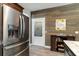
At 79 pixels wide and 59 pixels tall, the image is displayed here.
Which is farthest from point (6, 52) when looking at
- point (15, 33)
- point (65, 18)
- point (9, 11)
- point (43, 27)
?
point (43, 27)

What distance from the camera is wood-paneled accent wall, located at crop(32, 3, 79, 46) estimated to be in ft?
20.5

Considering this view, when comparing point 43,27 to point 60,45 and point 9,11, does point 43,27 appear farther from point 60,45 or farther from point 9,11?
point 9,11

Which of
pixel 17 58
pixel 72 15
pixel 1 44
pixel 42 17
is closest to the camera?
pixel 17 58

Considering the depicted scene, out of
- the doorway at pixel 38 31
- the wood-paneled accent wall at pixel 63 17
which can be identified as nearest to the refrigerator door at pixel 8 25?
the wood-paneled accent wall at pixel 63 17

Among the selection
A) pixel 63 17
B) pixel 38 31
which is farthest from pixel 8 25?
pixel 38 31

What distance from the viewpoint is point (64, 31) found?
265 inches

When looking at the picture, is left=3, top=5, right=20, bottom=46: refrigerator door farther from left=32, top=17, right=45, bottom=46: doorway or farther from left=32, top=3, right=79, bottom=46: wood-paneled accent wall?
left=32, top=17, right=45, bottom=46: doorway

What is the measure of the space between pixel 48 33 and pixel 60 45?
1.20 m

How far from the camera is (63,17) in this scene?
6.73 metres

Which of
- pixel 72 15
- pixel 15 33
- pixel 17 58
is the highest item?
pixel 72 15

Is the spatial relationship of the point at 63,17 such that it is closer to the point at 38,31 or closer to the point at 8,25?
the point at 38,31

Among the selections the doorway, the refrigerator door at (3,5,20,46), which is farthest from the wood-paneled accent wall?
the refrigerator door at (3,5,20,46)

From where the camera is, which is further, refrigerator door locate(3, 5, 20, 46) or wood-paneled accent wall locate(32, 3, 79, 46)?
wood-paneled accent wall locate(32, 3, 79, 46)

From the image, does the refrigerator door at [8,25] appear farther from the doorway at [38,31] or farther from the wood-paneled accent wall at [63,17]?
the doorway at [38,31]
